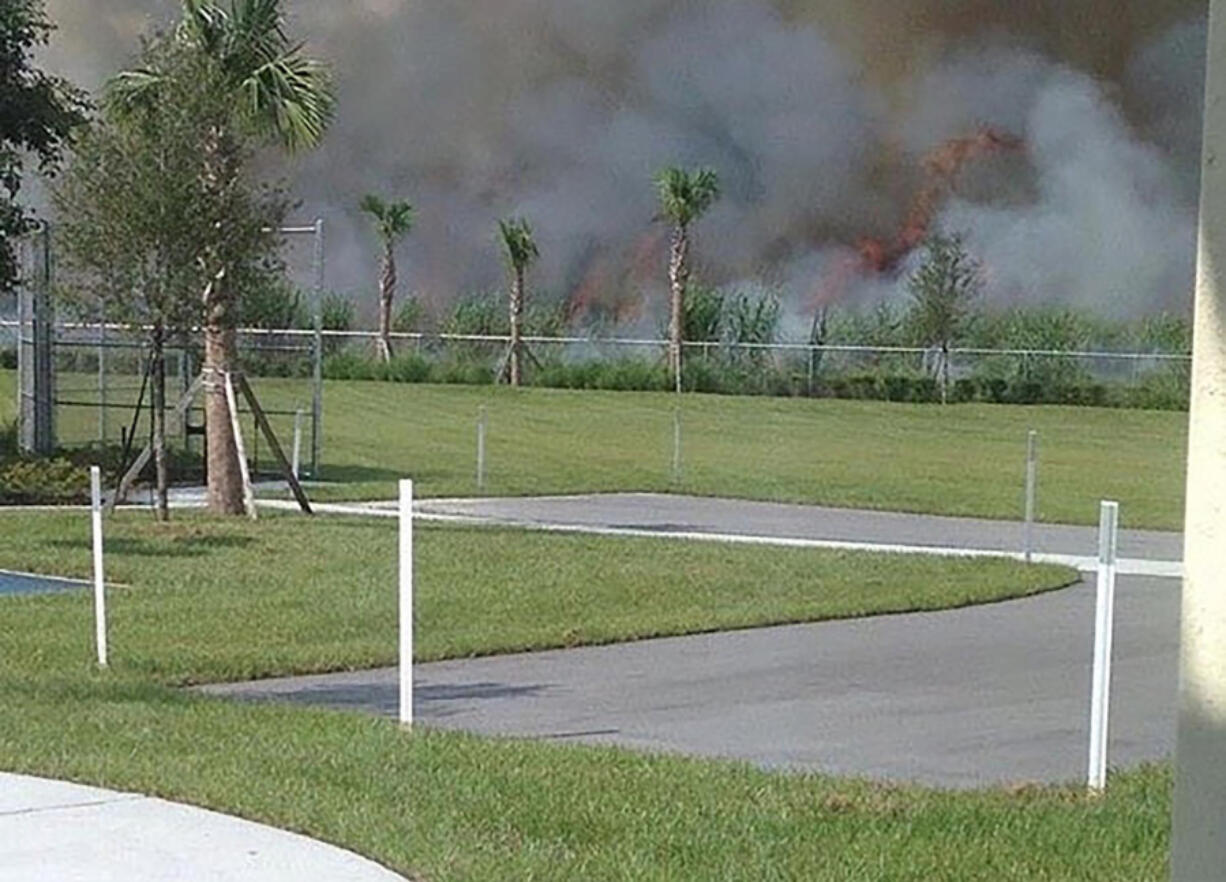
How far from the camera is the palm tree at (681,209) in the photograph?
53.1 metres

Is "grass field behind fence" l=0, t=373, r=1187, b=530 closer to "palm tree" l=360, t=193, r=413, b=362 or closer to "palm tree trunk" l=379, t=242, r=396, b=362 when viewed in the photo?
"palm tree trunk" l=379, t=242, r=396, b=362

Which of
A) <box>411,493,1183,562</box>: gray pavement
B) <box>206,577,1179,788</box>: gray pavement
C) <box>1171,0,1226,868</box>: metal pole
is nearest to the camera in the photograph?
<box>1171,0,1226,868</box>: metal pole

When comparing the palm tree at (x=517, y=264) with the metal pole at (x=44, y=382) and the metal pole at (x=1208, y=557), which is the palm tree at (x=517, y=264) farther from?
the metal pole at (x=1208, y=557)

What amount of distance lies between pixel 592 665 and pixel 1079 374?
105ft

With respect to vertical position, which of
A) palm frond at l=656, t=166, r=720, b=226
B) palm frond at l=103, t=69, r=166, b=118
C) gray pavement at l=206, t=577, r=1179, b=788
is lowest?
gray pavement at l=206, t=577, r=1179, b=788

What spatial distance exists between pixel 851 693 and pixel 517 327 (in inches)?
1640

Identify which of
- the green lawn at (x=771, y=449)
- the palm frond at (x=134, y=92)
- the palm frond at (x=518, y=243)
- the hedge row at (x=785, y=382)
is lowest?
the green lawn at (x=771, y=449)

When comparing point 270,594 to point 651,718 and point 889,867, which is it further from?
point 889,867

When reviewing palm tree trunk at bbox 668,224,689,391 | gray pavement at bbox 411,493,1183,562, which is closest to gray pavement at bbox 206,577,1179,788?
gray pavement at bbox 411,493,1183,562

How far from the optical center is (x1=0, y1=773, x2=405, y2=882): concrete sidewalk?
23.1 feet

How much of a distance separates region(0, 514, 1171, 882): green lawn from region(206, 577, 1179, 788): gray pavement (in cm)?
64

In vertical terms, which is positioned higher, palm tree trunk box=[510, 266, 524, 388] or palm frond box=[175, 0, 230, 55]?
palm frond box=[175, 0, 230, 55]

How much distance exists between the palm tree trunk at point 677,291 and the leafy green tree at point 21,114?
75.8 ft

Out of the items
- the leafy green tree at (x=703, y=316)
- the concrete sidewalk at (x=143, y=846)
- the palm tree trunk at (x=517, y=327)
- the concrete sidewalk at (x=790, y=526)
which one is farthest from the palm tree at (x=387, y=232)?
the concrete sidewalk at (x=143, y=846)
